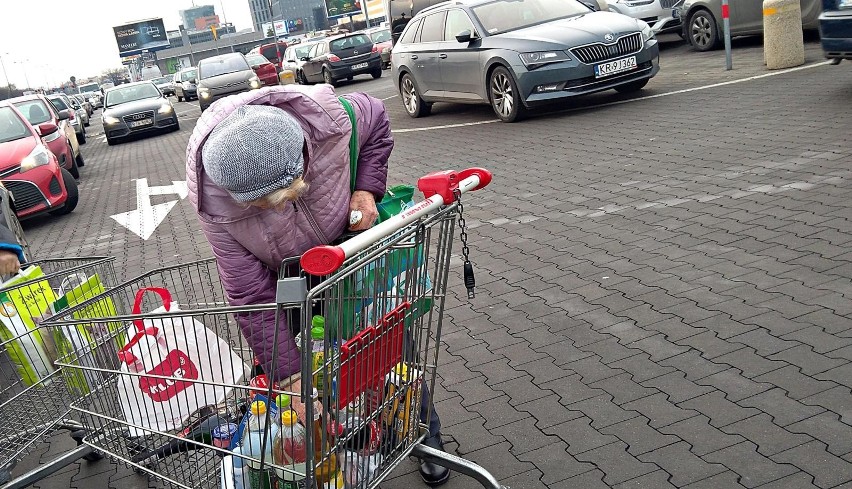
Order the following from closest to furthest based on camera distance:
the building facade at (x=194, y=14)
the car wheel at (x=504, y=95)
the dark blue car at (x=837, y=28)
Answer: the dark blue car at (x=837, y=28), the car wheel at (x=504, y=95), the building facade at (x=194, y=14)

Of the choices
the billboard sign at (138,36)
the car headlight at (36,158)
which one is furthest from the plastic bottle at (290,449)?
the billboard sign at (138,36)

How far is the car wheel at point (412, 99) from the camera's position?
14727 mm

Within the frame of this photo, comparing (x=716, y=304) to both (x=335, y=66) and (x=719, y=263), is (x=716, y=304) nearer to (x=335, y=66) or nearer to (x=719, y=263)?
(x=719, y=263)

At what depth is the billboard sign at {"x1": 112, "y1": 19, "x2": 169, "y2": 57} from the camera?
3600 inches

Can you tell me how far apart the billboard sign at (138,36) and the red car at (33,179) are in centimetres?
8521

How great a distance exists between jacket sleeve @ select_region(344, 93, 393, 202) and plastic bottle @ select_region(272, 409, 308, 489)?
0.99 meters

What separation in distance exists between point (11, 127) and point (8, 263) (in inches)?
380

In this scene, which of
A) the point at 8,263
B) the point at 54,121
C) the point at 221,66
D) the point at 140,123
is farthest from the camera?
the point at 221,66

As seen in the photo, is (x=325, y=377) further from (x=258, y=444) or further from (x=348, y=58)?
(x=348, y=58)

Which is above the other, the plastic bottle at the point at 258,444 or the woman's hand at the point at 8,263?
the woman's hand at the point at 8,263

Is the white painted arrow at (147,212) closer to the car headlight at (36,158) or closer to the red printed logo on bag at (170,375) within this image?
the car headlight at (36,158)

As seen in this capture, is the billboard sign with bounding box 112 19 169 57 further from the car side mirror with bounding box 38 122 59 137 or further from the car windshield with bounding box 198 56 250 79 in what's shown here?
the car side mirror with bounding box 38 122 59 137

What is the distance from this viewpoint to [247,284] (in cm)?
298

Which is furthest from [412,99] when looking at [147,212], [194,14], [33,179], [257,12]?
[257,12]
